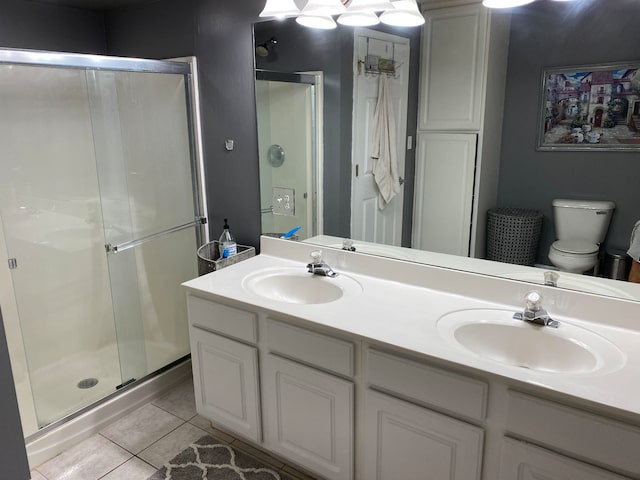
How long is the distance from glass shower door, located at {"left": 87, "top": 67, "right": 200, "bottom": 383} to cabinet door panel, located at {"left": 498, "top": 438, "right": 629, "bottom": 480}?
75.5 inches

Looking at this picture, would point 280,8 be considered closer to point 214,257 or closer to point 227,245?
point 227,245

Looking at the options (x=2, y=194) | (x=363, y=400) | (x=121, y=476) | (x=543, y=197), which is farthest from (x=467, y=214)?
(x=2, y=194)

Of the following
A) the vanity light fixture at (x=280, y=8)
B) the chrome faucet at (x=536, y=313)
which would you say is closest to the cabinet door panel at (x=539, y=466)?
the chrome faucet at (x=536, y=313)

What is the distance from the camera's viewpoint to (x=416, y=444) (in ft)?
5.10

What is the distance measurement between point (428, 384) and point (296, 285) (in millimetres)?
857

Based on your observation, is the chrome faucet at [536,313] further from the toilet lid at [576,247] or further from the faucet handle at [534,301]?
the toilet lid at [576,247]

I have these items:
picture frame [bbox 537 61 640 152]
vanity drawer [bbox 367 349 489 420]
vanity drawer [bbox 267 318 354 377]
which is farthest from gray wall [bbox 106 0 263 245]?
picture frame [bbox 537 61 640 152]

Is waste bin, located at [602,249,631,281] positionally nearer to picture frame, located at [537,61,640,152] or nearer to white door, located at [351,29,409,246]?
picture frame, located at [537,61,640,152]

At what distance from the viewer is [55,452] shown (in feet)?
7.12

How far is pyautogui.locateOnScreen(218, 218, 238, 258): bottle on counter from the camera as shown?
7.94 feet

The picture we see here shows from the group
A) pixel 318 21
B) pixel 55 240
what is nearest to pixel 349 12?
pixel 318 21

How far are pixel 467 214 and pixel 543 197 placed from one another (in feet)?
0.91

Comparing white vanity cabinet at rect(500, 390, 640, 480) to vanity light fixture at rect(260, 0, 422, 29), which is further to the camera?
vanity light fixture at rect(260, 0, 422, 29)

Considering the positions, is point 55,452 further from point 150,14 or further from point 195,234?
point 150,14
